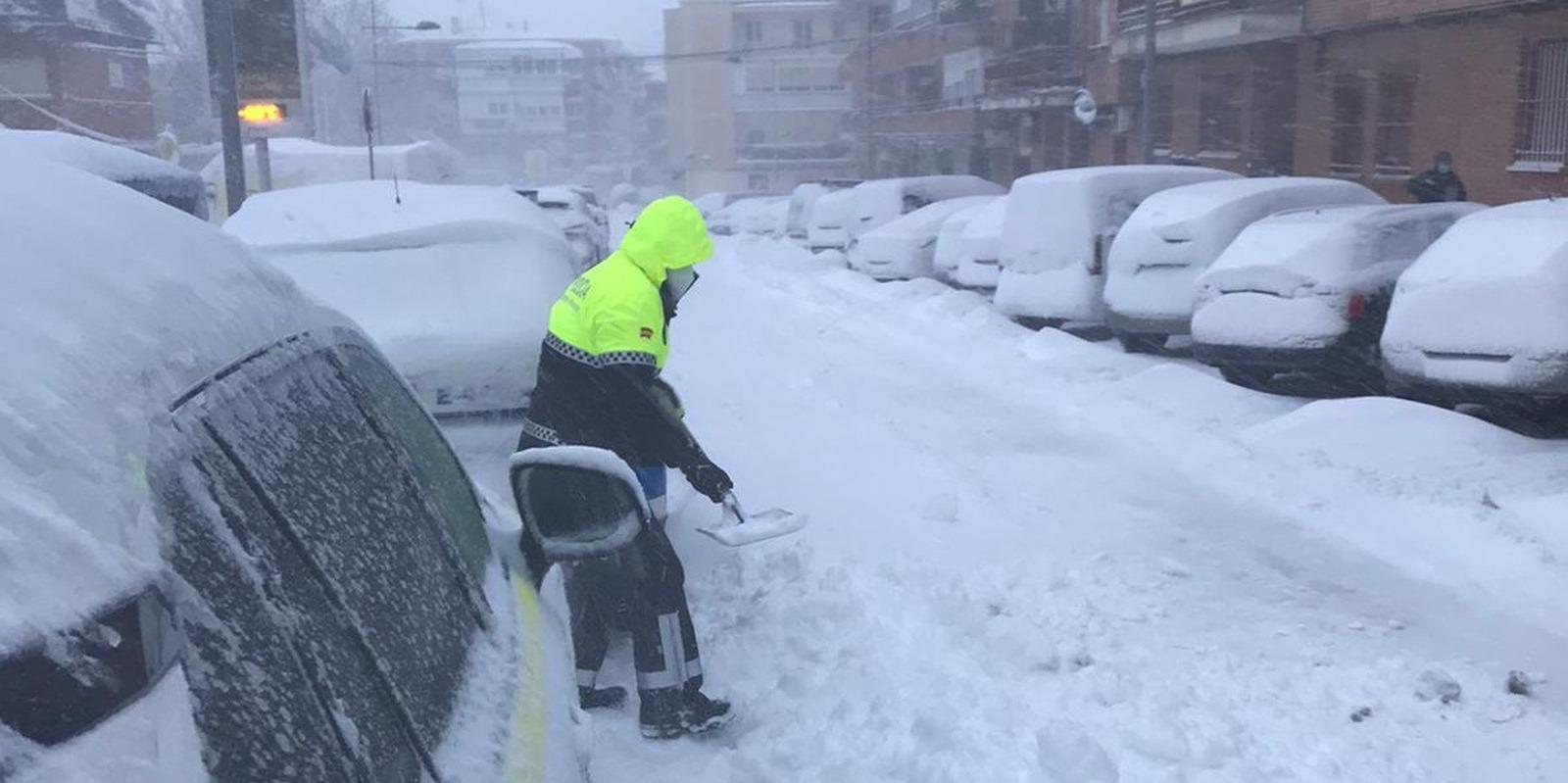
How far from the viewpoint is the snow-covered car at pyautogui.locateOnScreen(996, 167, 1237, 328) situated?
13.4 meters

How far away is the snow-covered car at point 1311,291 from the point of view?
9688 mm

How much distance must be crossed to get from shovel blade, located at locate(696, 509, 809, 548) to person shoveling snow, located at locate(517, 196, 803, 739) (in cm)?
14

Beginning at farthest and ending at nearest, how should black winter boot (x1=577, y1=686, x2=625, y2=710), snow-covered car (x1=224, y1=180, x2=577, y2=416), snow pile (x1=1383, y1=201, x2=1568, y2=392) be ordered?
snow pile (x1=1383, y1=201, x2=1568, y2=392) → snow-covered car (x1=224, y1=180, x2=577, y2=416) → black winter boot (x1=577, y1=686, x2=625, y2=710)

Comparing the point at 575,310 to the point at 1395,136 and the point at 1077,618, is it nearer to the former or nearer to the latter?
the point at 1077,618

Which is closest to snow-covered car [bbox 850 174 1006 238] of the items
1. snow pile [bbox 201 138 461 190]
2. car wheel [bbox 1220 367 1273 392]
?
snow pile [bbox 201 138 461 190]

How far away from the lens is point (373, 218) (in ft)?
24.9

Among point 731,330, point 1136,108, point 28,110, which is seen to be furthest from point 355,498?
point 28,110

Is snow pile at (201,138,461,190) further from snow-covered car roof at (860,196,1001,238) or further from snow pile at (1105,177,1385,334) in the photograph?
snow pile at (1105,177,1385,334)

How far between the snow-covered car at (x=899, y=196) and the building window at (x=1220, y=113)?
6.25 meters

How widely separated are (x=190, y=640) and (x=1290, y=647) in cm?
475

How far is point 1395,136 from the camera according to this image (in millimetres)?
21844

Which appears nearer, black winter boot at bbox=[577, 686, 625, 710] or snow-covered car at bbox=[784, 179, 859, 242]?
black winter boot at bbox=[577, 686, 625, 710]

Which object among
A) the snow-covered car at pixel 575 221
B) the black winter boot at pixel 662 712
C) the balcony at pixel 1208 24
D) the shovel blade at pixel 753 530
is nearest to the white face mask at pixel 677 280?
the shovel blade at pixel 753 530

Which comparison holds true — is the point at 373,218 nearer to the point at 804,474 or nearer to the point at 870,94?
the point at 804,474
